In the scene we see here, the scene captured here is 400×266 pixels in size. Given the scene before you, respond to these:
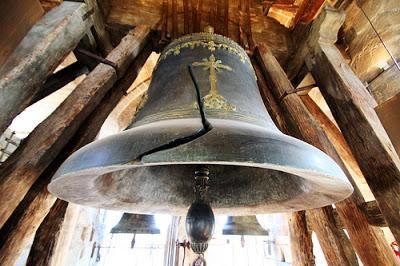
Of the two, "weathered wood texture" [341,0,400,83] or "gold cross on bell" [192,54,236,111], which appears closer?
"gold cross on bell" [192,54,236,111]

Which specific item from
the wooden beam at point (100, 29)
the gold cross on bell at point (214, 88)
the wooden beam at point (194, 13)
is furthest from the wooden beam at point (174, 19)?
the gold cross on bell at point (214, 88)

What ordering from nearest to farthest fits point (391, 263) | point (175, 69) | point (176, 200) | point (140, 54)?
point (391, 263), point (175, 69), point (176, 200), point (140, 54)

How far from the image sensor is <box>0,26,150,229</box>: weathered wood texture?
1142 mm

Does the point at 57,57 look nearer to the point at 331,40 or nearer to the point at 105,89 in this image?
the point at 105,89

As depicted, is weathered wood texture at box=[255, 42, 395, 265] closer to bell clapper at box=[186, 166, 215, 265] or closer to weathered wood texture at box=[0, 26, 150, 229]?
bell clapper at box=[186, 166, 215, 265]

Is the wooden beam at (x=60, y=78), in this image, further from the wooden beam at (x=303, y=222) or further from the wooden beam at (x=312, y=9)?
the wooden beam at (x=312, y=9)

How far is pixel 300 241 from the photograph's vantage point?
190 cm

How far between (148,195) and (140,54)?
1368 mm

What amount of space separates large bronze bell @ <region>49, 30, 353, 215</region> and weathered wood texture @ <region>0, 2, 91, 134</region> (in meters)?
0.52

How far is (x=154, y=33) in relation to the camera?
240 cm

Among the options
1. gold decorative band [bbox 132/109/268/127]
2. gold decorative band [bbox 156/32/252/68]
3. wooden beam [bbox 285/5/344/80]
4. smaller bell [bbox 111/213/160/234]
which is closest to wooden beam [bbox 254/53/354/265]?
wooden beam [bbox 285/5/344/80]

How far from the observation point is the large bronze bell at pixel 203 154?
0.66 metres

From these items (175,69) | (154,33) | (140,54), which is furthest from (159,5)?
(175,69)

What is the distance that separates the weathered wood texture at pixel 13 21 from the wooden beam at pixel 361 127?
1509 millimetres
